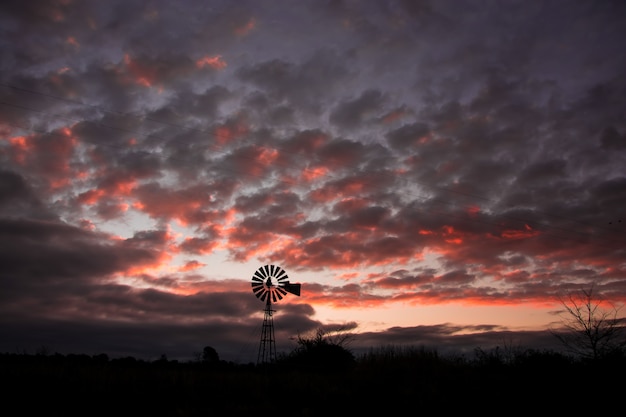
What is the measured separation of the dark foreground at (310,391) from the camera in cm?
1263

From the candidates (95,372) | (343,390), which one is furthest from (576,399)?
(95,372)

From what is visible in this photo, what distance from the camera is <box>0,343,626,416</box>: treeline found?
41.7 feet

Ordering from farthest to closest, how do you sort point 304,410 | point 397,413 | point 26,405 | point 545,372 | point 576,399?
1. point 545,372
2. point 576,399
3. point 397,413
4. point 304,410
5. point 26,405

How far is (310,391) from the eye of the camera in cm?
1535

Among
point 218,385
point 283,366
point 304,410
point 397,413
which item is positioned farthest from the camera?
point 283,366

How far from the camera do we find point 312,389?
50.8 ft

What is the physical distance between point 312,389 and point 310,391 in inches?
5.9

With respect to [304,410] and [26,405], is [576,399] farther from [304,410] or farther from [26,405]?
[26,405]

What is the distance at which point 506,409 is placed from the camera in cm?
1475

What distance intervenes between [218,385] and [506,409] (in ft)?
30.1

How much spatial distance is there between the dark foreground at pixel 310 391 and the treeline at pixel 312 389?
1.2 inches

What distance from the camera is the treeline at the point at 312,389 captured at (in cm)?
1271

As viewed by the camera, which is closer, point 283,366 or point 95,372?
point 95,372

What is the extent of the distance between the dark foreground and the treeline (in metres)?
0.03
